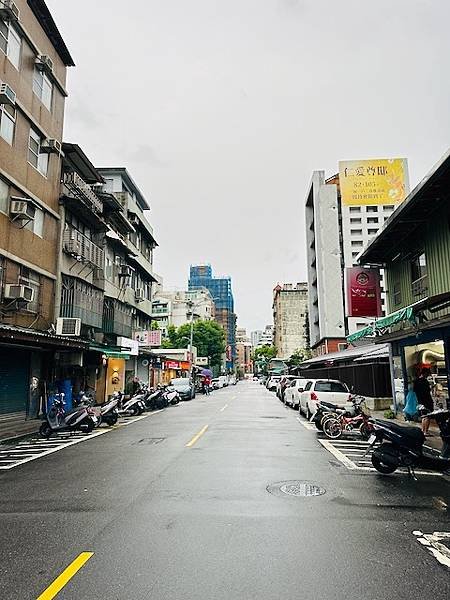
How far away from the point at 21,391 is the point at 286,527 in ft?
49.3

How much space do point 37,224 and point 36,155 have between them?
293 cm

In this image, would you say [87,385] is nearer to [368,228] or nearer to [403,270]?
[403,270]

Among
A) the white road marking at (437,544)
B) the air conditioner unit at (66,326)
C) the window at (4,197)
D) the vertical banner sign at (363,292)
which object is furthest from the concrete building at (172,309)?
the white road marking at (437,544)

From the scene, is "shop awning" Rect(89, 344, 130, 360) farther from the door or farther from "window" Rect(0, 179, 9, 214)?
"window" Rect(0, 179, 9, 214)

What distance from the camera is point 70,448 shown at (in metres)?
12.1

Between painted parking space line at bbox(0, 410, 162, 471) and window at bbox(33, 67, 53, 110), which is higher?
window at bbox(33, 67, 53, 110)

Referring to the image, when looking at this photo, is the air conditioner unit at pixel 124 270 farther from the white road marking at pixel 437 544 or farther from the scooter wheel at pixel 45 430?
the white road marking at pixel 437 544

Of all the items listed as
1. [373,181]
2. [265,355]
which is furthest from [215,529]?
[265,355]

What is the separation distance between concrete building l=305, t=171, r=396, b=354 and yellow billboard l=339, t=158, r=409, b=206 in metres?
1.01

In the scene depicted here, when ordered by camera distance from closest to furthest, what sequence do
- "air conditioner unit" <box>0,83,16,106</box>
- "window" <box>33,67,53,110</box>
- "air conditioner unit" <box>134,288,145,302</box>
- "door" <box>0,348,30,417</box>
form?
1. "air conditioner unit" <box>0,83,16,106</box>
2. "door" <box>0,348,30,417</box>
3. "window" <box>33,67,53,110</box>
4. "air conditioner unit" <box>134,288,145,302</box>

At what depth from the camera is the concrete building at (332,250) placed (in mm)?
61031

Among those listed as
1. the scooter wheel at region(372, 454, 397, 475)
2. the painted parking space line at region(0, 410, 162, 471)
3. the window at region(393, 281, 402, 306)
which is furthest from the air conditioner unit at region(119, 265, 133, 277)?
the scooter wheel at region(372, 454, 397, 475)

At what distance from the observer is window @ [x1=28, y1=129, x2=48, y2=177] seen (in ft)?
62.2

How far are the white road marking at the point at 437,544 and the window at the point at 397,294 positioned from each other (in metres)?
12.7
